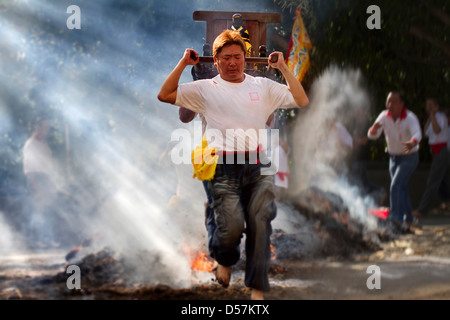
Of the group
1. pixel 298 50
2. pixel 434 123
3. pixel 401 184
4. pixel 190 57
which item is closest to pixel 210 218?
pixel 190 57

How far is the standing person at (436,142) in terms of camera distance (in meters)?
10.4

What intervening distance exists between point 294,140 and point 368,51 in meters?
1.81

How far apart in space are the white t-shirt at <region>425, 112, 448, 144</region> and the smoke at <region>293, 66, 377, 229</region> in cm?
110

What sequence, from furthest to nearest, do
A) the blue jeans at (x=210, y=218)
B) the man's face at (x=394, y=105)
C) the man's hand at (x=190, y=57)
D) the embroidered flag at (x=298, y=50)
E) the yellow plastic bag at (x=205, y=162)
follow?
1. the man's face at (x=394, y=105)
2. the embroidered flag at (x=298, y=50)
3. the blue jeans at (x=210, y=218)
4. the yellow plastic bag at (x=205, y=162)
5. the man's hand at (x=190, y=57)

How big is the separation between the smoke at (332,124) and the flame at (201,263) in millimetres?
2890

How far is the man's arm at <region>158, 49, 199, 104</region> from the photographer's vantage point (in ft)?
16.7

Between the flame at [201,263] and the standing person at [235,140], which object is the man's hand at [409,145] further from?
the standing person at [235,140]

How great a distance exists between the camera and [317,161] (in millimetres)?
10086

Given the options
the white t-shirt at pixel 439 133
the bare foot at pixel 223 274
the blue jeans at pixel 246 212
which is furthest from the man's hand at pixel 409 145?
the bare foot at pixel 223 274

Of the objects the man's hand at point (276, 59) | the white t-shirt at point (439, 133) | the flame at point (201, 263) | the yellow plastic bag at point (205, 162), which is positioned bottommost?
the flame at point (201, 263)

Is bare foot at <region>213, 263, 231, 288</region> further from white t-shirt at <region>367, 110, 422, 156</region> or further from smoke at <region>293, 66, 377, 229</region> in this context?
white t-shirt at <region>367, 110, 422, 156</region>

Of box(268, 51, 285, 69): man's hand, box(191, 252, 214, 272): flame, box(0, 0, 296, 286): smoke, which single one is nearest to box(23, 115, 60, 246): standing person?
box(0, 0, 296, 286): smoke

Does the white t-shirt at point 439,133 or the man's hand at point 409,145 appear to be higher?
the white t-shirt at point 439,133

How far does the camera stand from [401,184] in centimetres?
933
